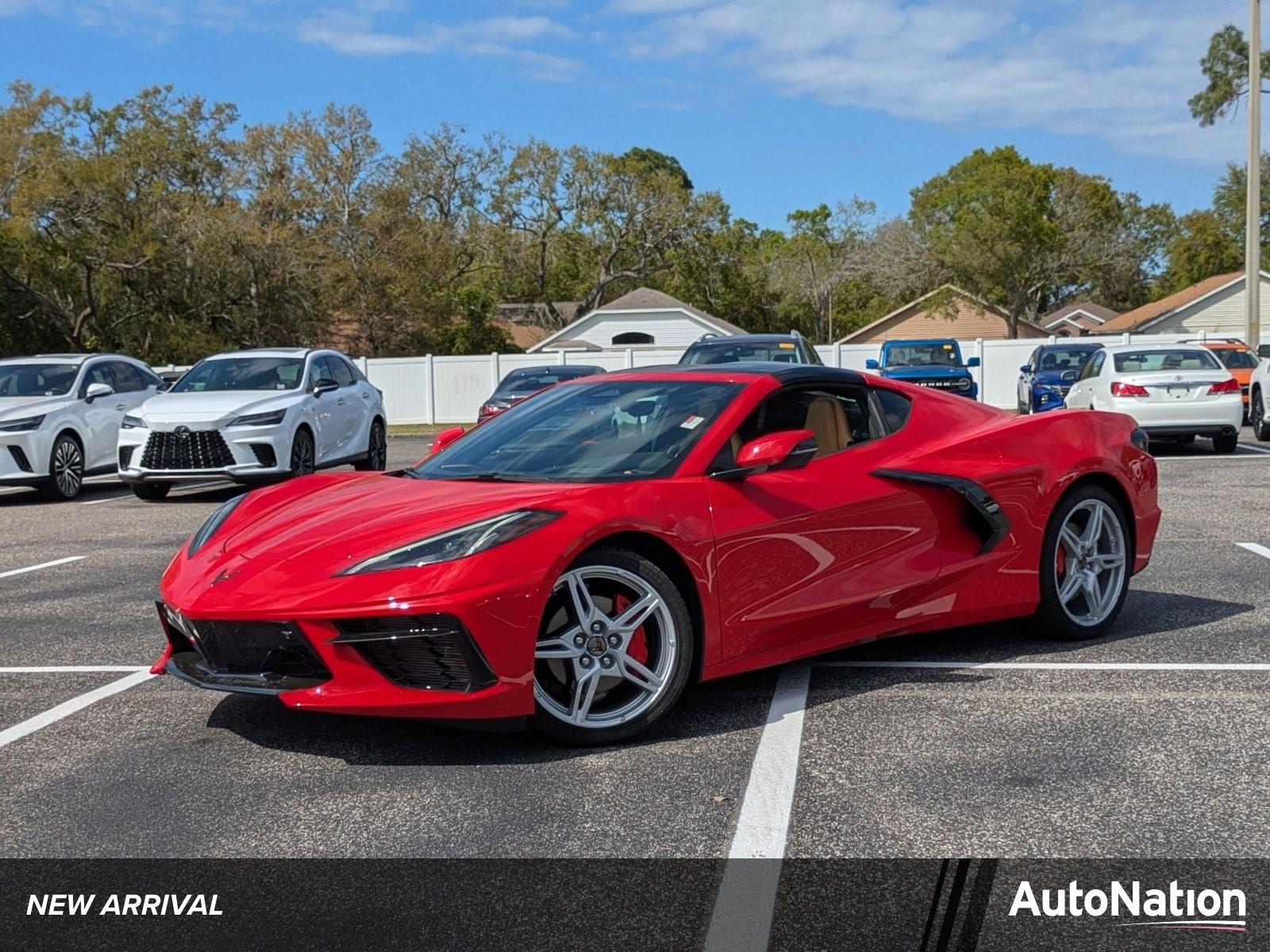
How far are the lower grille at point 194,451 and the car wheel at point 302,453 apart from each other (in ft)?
2.32

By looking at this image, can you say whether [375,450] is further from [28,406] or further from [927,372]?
[927,372]

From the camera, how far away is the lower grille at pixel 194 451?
47.6 feet

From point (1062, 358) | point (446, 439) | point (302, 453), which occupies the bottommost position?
point (302, 453)

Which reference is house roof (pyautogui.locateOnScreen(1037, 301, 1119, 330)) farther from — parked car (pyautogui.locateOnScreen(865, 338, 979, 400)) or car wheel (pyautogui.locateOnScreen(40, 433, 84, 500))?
car wheel (pyautogui.locateOnScreen(40, 433, 84, 500))

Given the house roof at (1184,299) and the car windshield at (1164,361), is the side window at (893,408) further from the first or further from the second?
the house roof at (1184,299)

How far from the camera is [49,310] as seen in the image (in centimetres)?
5234

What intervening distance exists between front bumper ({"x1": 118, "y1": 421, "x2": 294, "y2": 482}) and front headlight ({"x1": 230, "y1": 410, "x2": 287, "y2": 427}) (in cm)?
5

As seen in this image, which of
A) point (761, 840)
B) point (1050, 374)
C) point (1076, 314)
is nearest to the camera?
point (761, 840)

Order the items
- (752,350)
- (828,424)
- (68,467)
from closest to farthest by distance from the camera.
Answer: (828,424) → (68,467) → (752,350)

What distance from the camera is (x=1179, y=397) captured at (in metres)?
18.3

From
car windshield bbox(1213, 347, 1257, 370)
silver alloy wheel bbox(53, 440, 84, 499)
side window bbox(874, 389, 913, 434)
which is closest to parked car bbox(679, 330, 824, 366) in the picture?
silver alloy wheel bbox(53, 440, 84, 499)

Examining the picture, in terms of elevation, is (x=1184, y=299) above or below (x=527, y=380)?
above

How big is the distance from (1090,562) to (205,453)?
10108 millimetres

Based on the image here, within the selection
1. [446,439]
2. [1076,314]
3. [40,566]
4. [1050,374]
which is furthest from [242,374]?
[1076,314]
